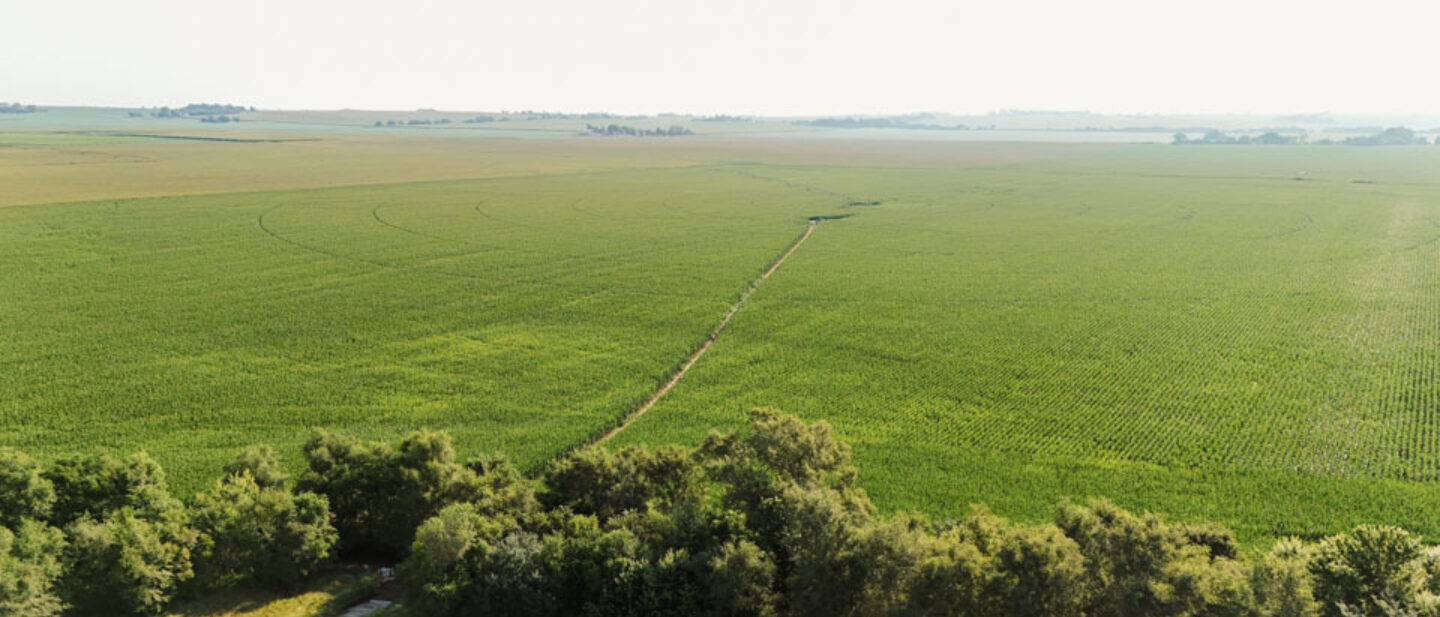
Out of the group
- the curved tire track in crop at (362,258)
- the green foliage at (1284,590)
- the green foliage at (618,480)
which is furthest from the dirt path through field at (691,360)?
the green foliage at (1284,590)

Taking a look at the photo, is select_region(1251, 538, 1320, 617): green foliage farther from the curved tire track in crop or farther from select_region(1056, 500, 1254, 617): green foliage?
the curved tire track in crop

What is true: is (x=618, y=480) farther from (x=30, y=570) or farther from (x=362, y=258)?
(x=362, y=258)

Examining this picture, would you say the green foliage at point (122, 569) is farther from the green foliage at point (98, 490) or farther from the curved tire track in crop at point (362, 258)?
the curved tire track in crop at point (362, 258)

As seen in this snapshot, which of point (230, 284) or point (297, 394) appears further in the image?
point (230, 284)

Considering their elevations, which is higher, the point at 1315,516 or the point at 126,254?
the point at 126,254

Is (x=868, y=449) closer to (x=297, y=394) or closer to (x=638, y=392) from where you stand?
(x=638, y=392)

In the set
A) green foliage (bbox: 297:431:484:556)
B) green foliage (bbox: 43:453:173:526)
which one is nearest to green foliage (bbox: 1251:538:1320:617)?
green foliage (bbox: 297:431:484:556)

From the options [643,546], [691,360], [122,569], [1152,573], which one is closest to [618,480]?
[643,546]

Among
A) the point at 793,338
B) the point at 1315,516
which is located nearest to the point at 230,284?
the point at 793,338
